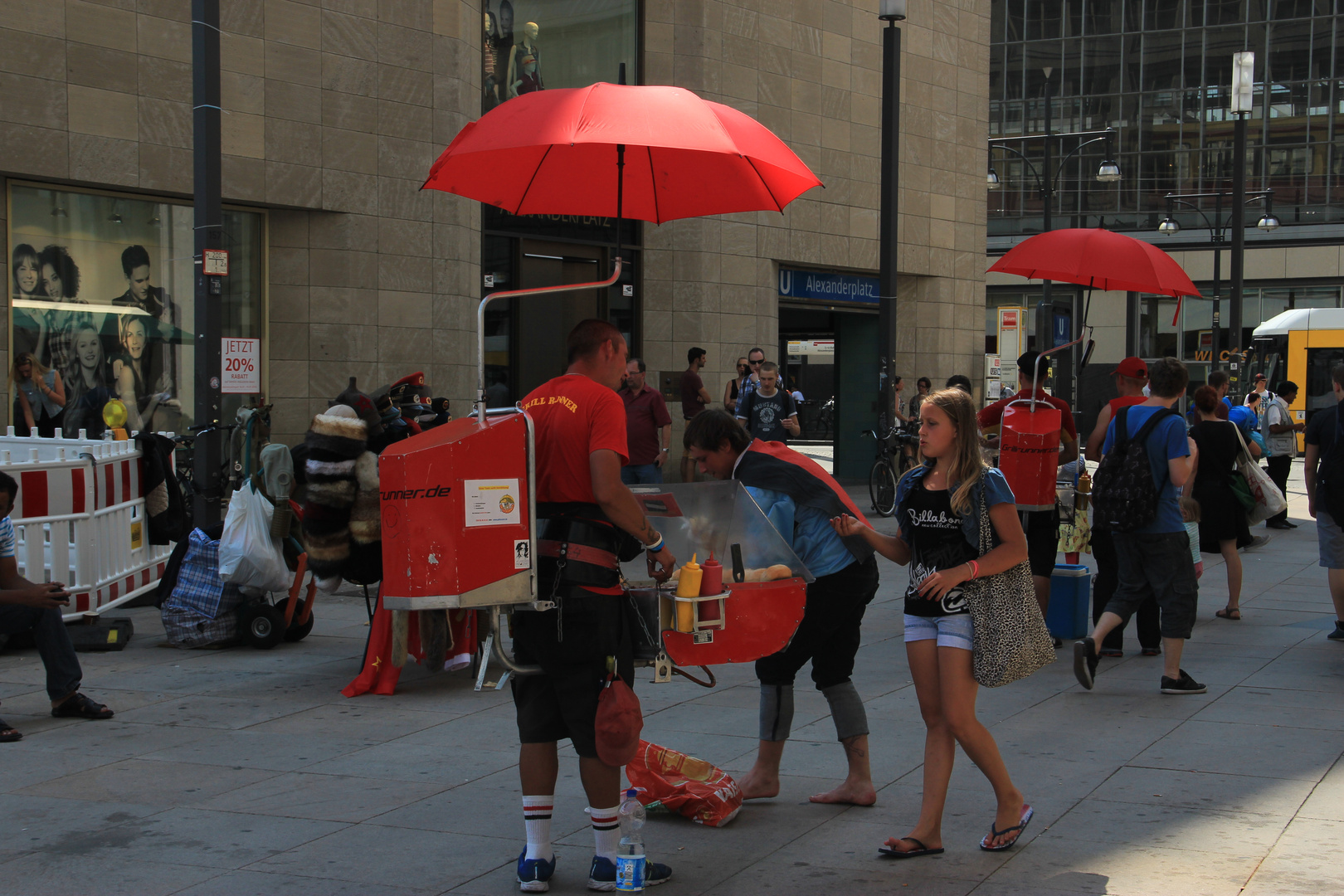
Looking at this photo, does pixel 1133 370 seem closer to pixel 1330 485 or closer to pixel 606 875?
pixel 1330 485

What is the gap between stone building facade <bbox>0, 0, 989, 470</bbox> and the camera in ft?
41.4

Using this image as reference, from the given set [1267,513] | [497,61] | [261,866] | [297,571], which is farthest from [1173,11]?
[261,866]

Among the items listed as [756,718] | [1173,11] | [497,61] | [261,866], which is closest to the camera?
[261,866]

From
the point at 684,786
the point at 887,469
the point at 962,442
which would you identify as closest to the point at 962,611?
the point at 962,442

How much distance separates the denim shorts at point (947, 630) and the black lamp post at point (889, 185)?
31.0ft

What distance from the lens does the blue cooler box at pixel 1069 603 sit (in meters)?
8.48

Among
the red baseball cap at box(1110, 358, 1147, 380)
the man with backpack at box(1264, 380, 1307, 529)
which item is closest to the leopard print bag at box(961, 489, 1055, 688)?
the red baseball cap at box(1110, 358, 1147, 380)

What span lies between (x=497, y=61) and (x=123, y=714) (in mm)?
12124

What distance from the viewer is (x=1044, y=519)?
8.03 metres

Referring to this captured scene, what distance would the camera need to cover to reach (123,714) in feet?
21.8

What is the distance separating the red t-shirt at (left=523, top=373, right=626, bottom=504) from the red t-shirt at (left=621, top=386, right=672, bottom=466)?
26.0 ft

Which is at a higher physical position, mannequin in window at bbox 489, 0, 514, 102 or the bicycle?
mannequin in window at bbox 489, 0, 514, 102

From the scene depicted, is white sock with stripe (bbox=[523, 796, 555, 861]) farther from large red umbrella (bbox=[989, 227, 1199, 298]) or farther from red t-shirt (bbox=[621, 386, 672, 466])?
red t-shirt (bbox=[621, 386, 672, 466])

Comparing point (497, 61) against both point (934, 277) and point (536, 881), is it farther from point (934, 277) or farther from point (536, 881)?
point (536, 881)
